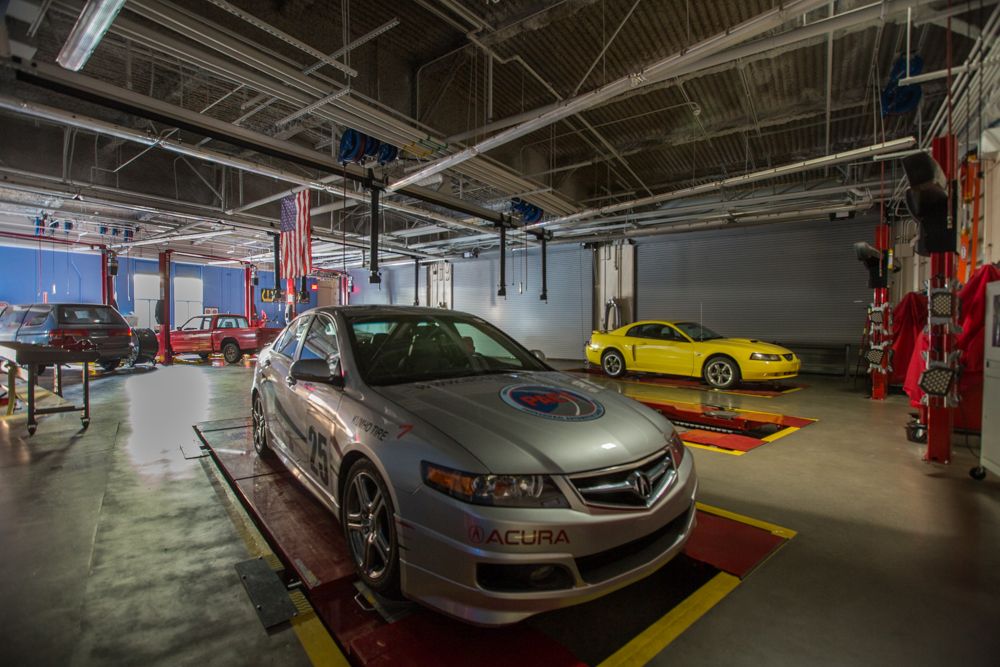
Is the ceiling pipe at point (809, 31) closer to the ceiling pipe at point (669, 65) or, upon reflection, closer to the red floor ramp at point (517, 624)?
the ceiling pipe at point (669, 65)

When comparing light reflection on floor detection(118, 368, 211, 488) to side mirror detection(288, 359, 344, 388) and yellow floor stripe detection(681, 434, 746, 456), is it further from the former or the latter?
yellow floor stripe detection(681, 434, 746, 456)

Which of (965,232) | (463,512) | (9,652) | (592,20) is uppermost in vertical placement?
(592,20)

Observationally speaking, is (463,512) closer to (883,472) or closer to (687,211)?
(883,472)

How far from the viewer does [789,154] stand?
8172 mm

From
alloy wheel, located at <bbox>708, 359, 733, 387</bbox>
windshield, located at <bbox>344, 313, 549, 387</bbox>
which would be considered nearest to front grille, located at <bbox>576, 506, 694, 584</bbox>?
windshield, located at <bbox>344, 313, 549, 387</bbox>

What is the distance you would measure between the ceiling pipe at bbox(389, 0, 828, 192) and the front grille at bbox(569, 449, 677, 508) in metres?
3.43

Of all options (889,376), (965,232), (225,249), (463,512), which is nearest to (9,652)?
(463,512)

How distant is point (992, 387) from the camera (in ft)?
11.2

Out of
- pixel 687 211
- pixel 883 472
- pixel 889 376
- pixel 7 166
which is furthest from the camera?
pixel 687 211

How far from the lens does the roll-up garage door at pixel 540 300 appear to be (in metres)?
13.7

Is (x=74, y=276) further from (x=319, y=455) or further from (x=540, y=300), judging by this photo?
(x=319, y=455)

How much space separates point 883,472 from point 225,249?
19.4 meters

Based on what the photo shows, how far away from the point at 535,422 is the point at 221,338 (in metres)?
13.3

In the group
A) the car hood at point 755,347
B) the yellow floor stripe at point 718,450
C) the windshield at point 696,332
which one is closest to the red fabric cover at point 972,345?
the yellow floor stripe at point 718,450
